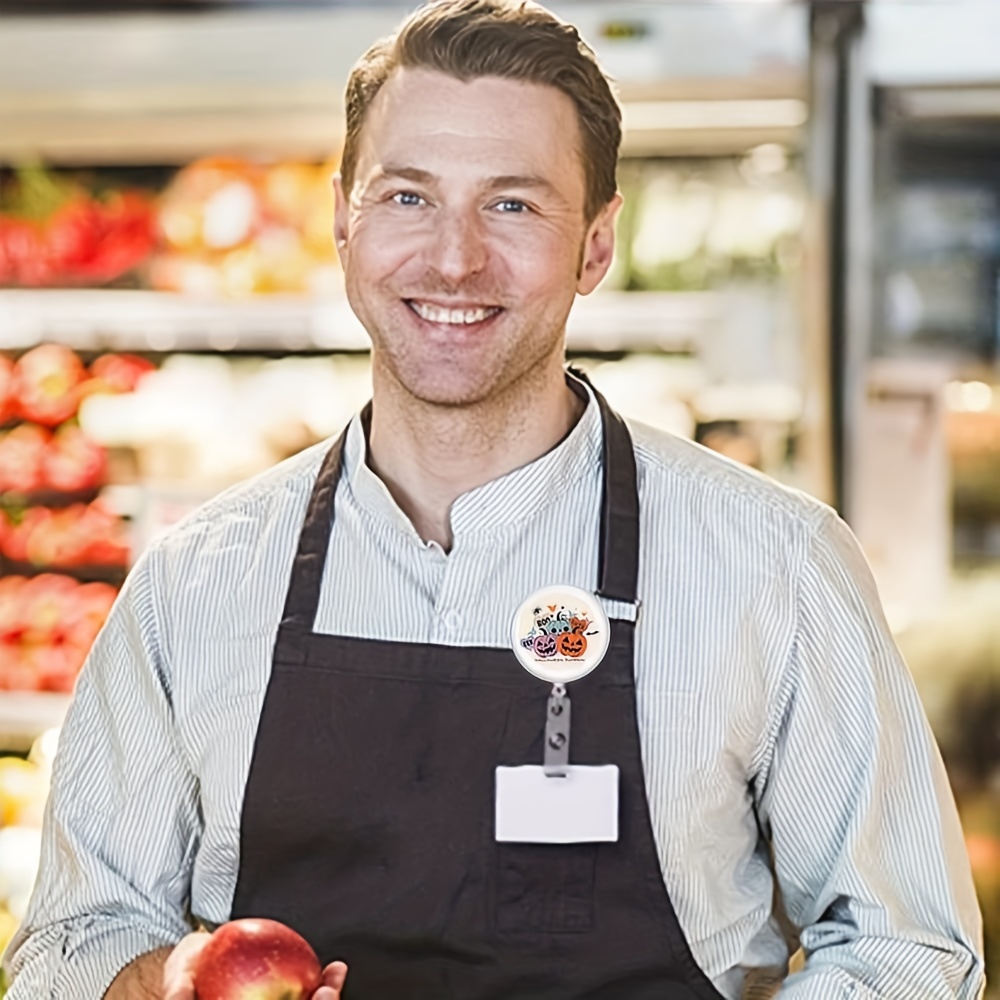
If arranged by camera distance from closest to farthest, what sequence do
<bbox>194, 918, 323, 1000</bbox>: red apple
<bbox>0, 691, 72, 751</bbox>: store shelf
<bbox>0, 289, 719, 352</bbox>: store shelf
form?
1. <bbox>194, 918, 323, 1000</bbox>: red apple
2. <bbox>0, 289, 719, 352</bbox>: store shelf
3. <bbox>0, 691, 72, 751</bbox>: store shelf

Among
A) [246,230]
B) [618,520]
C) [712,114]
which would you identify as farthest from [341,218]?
[246,230]

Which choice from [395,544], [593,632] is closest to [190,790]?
[395,544]

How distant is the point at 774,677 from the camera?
5.90 ft

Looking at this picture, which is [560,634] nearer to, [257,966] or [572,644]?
[572,644]

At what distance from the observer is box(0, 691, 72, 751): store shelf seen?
3.72 meters

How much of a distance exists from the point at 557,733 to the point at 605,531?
0.24 metres

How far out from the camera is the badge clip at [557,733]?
174 cm

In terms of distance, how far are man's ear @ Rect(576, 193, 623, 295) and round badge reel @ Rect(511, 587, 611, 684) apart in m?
0.37

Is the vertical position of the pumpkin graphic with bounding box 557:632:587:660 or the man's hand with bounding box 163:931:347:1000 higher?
the pumpkin graphic with bounding box 557:632:587:660

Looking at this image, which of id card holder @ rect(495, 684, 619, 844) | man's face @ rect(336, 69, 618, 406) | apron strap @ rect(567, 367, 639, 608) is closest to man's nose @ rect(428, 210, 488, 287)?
man's face @ rect(336, 69, 618, 406)

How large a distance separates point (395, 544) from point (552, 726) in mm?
295

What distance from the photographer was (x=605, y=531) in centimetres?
185

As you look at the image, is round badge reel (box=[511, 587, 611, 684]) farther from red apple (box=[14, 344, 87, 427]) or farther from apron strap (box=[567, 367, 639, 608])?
red apple (box=[14, 344, 87, 427])

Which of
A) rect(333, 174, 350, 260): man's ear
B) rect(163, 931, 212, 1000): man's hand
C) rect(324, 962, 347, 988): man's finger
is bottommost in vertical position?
rect(163, 931, 212, 1000): man's hand
